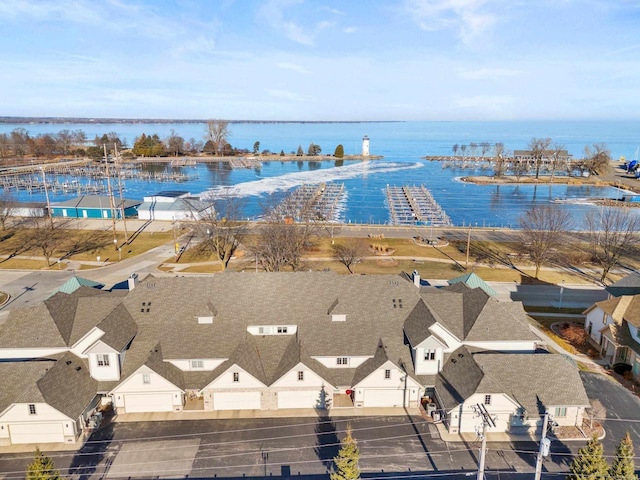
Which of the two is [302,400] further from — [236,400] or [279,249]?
[279,249]

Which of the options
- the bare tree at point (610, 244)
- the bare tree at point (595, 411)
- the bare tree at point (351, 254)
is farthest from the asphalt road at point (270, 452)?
the bare tree at point (610, 244)

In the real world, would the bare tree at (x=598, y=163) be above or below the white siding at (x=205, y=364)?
above

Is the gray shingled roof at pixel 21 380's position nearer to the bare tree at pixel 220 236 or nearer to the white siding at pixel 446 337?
the white siding at pixel 446 337

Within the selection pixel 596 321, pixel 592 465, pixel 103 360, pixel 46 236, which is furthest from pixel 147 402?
pixel 46 236

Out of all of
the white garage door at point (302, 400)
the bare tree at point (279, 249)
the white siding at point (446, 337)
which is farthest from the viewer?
the bare tree at point (279, 249)

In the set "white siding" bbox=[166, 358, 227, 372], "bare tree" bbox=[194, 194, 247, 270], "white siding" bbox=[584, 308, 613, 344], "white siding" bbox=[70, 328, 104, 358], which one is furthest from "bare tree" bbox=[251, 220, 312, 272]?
"white siding" bbox=[584, 308, 613, 344]

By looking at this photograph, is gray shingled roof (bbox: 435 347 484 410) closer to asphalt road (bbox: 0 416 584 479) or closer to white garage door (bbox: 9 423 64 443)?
asphalt road (bbox: 0 416 584 479)
